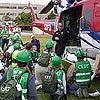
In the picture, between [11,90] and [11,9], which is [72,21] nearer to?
[11,90]

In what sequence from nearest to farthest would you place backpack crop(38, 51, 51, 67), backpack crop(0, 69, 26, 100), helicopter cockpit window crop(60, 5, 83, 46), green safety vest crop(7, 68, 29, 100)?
backpack crop(0, 69, 26, 100)
green safety vest crop(7, 68, 29, 100)
backpack crop(38, 51, 51, 67)
helicopter cockpit window crop(60, 5, 83, 46)

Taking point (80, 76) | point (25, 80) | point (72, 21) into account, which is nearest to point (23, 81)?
point (25, 80)

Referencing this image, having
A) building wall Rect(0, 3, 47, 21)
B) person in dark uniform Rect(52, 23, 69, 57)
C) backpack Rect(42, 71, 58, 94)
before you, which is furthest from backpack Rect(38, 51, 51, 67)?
building wall Rect(0, 3, 47, 21)

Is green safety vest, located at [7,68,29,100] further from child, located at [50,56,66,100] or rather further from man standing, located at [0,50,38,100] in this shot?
child, located at [50,56,66,100]

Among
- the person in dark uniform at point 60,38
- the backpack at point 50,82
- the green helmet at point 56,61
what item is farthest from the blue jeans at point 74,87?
the person in dark uniform at point 60,38

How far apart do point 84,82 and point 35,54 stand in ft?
9.87

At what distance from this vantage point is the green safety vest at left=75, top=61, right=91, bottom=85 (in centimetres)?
712

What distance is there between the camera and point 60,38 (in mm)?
11281

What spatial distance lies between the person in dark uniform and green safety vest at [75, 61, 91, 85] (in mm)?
4167

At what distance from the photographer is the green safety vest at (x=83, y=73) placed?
23.4ft

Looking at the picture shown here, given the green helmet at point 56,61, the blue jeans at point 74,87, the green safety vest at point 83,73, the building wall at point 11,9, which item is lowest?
the building wall at point 11,9

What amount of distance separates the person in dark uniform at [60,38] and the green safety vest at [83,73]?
164 inches

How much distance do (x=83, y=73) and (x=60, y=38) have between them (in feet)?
A: 14.0

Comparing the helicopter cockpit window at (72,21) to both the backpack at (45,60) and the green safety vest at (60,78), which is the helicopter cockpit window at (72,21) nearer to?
the backpack at (45,60)
